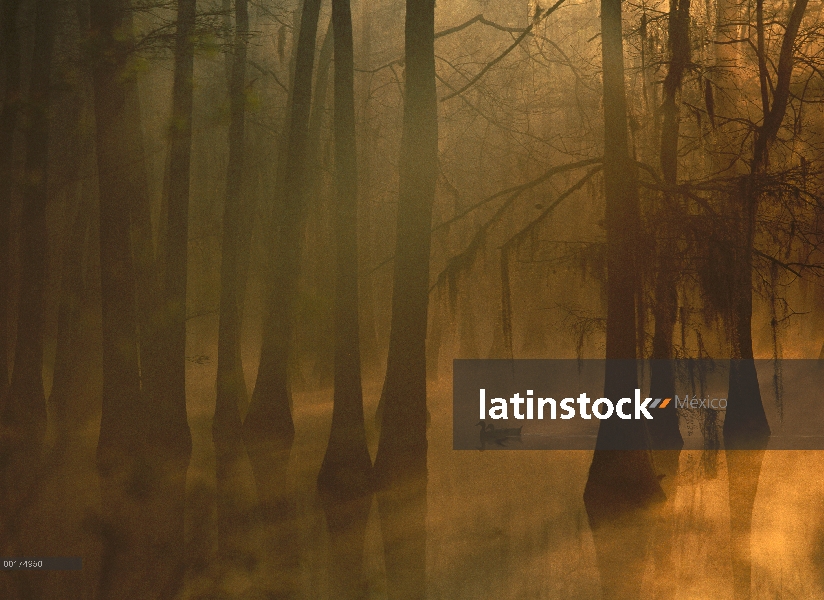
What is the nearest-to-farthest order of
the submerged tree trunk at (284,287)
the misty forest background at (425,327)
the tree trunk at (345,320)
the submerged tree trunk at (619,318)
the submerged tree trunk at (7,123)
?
the misty forest background at (425,327) → the submerged tree trunk at (619,318) → the tree trunk at (345,320) → the submerged tree trunk at (284,287) → the submerged tree trunk at (7,123)

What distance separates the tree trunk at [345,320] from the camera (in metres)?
10.8

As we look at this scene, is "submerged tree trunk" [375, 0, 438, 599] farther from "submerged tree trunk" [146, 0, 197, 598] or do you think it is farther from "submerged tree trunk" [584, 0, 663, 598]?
"submerged tree trunk" [146, 0, 197, 598]

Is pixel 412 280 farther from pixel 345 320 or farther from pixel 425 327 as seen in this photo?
pixel 345 320

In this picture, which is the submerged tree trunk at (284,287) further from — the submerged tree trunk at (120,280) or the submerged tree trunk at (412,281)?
the submerged tree trunk at (412,281)

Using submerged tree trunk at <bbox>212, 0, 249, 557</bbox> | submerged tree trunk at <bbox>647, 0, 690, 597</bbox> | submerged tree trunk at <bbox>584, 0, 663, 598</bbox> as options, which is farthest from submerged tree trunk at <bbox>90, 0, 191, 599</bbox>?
submerged tree trunk at <bbox>647, 0, 690, 597</bbox>

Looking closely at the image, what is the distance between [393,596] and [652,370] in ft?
20.5

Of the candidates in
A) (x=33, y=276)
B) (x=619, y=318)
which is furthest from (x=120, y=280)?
(x=619, y=318)

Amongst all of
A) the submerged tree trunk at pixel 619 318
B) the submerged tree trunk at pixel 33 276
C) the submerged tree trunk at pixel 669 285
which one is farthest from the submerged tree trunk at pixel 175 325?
the submerged tree trunk at pixel 669 285

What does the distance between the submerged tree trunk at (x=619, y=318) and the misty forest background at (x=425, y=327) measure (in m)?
0.03

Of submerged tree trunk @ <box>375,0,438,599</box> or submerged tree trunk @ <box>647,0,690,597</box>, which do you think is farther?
submerged tree trunk @ <box>647,0,690,597</box>

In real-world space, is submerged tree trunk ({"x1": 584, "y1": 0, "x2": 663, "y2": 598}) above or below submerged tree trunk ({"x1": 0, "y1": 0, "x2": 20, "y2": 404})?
below

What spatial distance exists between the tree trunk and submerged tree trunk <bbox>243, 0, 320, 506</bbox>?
2.57 m

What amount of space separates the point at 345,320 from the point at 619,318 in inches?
127

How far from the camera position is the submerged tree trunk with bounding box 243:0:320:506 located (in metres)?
13.9
